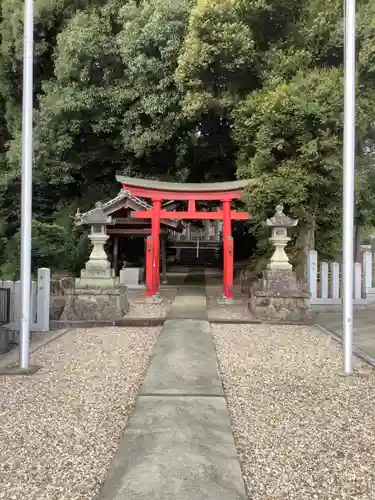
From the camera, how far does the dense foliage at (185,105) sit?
38.7ft

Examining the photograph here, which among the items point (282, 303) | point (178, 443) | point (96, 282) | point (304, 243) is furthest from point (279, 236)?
point (178, 443)

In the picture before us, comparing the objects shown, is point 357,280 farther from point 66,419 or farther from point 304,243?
point 66,419

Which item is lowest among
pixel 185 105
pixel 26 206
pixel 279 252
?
pixel 279 252

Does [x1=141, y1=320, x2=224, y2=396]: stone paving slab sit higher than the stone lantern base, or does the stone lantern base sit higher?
the stone lantern base

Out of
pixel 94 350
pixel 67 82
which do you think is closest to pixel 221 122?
pixel 67 82

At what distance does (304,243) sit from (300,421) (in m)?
9.49

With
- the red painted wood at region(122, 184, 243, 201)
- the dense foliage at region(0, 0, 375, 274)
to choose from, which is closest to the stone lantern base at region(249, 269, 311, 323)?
the dense foliage at region(0, 0, 375, 274)

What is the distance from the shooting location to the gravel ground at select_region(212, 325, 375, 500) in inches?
113

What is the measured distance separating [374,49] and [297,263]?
580 centimetres

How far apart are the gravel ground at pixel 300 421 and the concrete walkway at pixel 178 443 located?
15 centimetres

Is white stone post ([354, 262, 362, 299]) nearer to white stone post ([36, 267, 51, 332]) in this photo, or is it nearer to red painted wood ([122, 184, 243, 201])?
red painted wood ([122, 184, 243, 201])

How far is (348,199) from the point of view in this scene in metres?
5.44

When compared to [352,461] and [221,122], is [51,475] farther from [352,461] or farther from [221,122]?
[221,122]

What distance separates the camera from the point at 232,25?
495 inches
